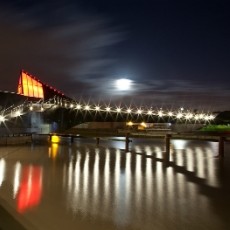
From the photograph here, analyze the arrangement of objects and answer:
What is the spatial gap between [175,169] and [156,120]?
10225 cm

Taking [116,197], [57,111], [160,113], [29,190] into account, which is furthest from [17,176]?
[160,113]

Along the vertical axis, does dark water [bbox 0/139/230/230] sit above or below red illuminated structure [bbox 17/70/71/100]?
below

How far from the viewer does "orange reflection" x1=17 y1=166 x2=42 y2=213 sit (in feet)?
23.0

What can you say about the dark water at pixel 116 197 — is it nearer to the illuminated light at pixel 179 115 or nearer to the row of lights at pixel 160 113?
the row of lights at pixel 160 113

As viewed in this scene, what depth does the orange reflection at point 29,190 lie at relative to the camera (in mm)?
7020

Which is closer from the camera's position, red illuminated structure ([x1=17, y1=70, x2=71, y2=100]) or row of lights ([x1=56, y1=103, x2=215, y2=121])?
red illuminated structure ([x1=17, y1=70, x2=71, y2=100])

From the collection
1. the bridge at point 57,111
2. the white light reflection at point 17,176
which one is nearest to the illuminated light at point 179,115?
the bridge at point 57,111

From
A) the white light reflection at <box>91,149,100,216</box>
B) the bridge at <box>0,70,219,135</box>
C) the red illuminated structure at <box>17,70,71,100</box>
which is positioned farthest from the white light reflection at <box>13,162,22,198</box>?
the red illuminated structure at <box>17,70,71,100</box>

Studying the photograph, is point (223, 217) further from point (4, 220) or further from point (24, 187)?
point (24, 187)

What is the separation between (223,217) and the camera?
6.14 meters

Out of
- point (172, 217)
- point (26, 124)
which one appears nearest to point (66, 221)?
point (172, 217)

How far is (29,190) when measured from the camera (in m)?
8.51

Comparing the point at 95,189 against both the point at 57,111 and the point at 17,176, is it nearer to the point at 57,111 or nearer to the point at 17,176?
the point at 17,176

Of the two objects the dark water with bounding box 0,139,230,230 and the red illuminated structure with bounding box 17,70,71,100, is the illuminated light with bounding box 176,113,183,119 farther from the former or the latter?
the dark water with bounding box 0,139,230,230
